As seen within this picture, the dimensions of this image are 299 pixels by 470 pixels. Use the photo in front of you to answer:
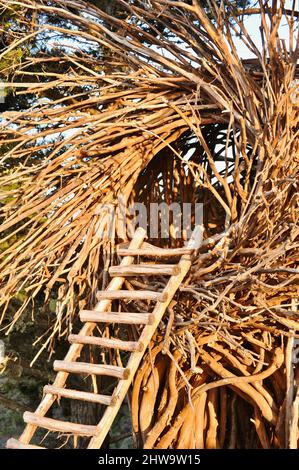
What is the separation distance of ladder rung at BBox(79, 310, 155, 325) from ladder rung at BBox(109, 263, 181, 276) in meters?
0.19

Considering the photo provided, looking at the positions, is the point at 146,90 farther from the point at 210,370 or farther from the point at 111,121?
the point at 210,370

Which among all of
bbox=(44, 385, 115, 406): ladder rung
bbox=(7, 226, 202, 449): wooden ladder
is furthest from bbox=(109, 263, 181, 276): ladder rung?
bbox=(44, 385, 115, 406): ladder rung

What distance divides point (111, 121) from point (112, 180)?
298 mm

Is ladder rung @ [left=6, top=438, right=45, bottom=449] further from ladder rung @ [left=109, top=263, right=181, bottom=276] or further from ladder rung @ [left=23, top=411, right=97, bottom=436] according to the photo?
ladder rung @ [left=109, top=263, right=181, bottom=276]

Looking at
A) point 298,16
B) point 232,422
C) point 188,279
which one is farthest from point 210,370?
point 298,16

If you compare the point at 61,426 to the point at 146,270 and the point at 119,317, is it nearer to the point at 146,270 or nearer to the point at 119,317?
the point at 119,317

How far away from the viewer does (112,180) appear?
3.42 metres

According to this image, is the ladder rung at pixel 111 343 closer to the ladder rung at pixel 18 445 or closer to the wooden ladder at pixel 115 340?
the wooden ladder at pixel 115 340

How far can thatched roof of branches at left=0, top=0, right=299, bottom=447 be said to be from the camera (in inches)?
118

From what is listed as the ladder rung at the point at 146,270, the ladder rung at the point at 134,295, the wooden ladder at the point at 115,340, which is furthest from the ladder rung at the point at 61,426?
the ladder rung at the point at 146,270

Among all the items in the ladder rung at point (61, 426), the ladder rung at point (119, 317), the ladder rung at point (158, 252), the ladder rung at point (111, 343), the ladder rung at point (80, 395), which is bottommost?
the ladder rung at point (61, 426)

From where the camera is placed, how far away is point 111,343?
3.00m

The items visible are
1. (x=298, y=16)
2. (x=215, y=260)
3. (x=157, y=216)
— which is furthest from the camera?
(x=157, y=216)

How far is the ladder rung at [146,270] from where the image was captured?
9.71ft
